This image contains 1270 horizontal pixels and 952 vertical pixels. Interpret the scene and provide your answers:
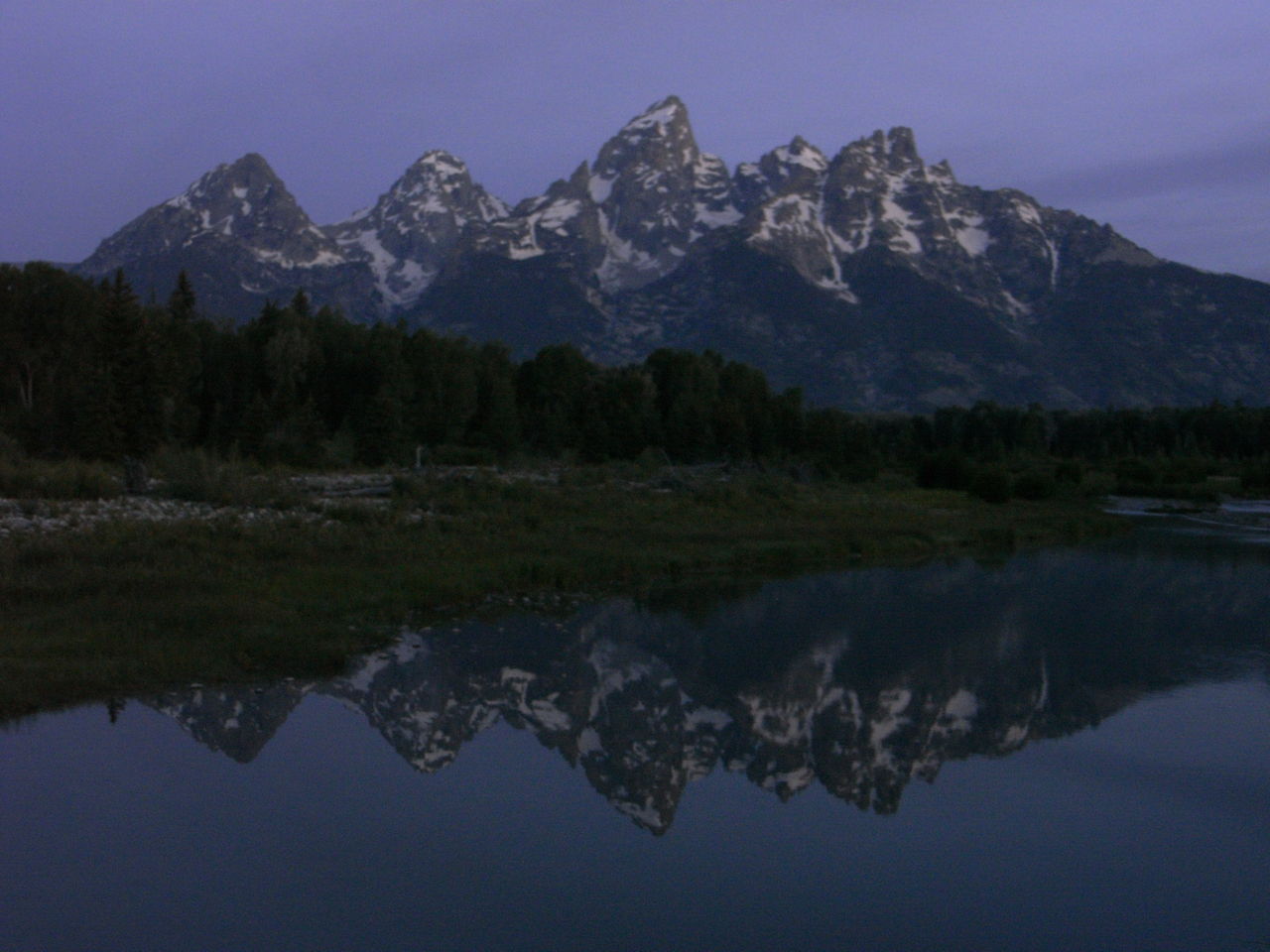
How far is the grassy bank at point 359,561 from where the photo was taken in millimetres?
16109

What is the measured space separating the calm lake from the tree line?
99.0ft

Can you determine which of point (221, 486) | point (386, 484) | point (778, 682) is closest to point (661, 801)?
point (778, 682)

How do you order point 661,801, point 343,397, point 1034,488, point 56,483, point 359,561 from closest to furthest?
1. point 661,801
2. point 359,561
3. point 56,483
4. point 343,397
5. point 1034,488

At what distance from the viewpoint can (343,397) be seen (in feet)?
197

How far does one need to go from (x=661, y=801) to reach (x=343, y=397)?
1990 inches

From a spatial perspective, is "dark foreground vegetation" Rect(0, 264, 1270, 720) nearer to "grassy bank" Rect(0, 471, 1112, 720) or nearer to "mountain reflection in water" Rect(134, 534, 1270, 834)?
"grassy bank" Rect(0, 471, 1112, 720)

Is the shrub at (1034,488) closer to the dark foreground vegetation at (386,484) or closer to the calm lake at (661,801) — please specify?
the dark foreground vegetation at (386,484)

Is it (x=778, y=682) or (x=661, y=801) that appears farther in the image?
(x=778, y=682)

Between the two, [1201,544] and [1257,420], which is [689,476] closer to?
[1201,544]

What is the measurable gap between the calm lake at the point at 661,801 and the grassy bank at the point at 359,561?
0.92m

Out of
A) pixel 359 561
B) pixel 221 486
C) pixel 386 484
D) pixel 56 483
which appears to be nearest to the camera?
pixel 359 561

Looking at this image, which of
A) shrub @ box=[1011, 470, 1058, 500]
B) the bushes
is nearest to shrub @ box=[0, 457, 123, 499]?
the bushes

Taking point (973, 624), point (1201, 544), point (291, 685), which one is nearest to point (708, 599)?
point (973, 624)

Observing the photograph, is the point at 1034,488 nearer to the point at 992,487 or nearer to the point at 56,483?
the point at 992,487
